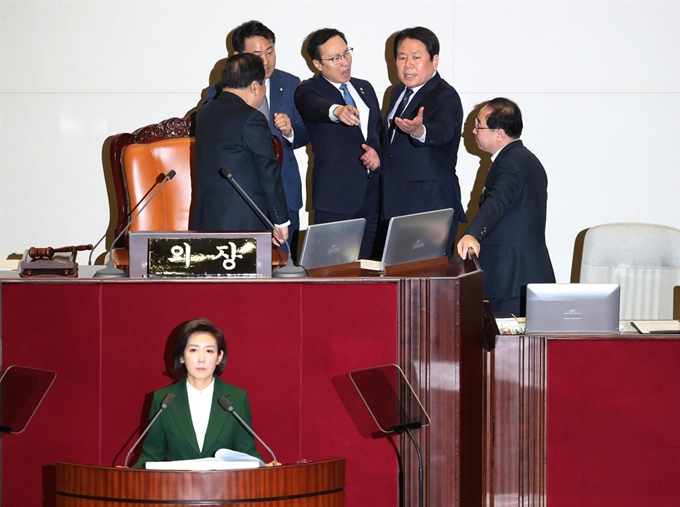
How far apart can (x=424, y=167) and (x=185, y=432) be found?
6.80 ft

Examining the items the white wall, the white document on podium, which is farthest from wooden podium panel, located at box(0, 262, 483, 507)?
the white wall

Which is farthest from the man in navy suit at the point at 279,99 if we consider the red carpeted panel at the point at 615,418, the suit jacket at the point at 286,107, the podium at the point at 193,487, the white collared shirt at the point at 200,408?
the podium at the point at 193,487

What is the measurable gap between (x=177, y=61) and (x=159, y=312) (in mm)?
3003

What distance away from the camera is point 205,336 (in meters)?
2.89

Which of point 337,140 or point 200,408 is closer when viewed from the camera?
point 200,408

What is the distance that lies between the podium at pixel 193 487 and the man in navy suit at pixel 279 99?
7.87 feet

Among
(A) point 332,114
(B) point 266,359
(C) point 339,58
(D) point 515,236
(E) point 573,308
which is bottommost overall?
(B) point 266,359

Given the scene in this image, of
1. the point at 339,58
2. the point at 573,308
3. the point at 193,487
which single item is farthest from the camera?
the point at 339,58

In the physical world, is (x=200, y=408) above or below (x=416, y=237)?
below

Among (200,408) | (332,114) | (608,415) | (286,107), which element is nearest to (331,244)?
(200,408)

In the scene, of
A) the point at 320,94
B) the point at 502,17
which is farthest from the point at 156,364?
the point at 502,17

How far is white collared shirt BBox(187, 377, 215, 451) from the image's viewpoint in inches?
113

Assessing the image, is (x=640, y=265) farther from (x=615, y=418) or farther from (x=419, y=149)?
(x=615, y=418)

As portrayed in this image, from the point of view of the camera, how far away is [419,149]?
15.0ft
